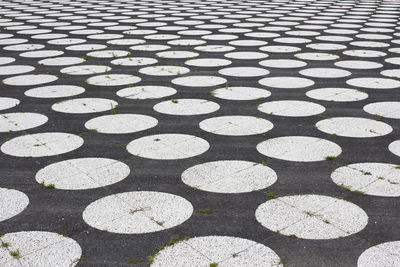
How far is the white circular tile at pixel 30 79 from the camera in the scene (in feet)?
11.3

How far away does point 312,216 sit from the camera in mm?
1651

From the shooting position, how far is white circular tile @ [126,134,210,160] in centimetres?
219

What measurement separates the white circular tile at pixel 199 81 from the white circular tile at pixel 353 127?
1.05 metres

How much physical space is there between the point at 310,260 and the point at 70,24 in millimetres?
5710

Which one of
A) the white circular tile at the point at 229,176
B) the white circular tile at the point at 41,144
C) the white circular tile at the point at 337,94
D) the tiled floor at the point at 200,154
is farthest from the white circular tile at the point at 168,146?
the white circular tile at the point at 337,94

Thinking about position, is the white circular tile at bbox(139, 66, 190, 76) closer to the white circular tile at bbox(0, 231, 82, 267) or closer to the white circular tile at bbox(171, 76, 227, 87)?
the white circular tile at bbox(171, 76, 227, 87)

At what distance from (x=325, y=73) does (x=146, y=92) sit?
1.51 metres

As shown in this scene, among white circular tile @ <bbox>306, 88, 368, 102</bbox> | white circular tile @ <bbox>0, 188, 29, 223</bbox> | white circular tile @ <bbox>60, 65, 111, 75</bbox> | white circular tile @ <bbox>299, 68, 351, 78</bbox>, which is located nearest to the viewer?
white circular tile @ <bbox>0, 188, 29, 223</bbox>

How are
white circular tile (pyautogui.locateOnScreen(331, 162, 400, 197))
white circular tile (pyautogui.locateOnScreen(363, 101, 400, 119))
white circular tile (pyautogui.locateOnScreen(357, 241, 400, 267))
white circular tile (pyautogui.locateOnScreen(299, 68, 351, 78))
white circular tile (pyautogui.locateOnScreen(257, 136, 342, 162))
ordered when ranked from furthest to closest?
white circular tile (pyautogui.locateOnScreen(299, 68, 351, 78)) < white circular tile (pyautogui.locateOnScreen(363, 101, 400, 119)) < white circular tile (pyautogui.locateOnScreen(257, 136, 342, 162)) < white circular tile (pyautogui.locateOnScreen(331, 162, 400, 197)) < white circular tile (pyautogui.locateOnScreen(357, 241, 400, 267))

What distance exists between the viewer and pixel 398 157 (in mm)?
2139

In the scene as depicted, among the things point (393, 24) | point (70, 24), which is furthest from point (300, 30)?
point (70, 24)

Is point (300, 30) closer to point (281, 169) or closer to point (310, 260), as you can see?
point (281, 169)

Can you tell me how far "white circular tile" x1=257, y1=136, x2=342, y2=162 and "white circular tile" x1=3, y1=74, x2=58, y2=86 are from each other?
199 cm

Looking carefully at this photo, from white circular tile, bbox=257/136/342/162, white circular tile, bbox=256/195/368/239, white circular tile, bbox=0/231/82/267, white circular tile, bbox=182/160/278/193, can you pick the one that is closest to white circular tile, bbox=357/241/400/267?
white circular tile, bbox=256/195/368/239
